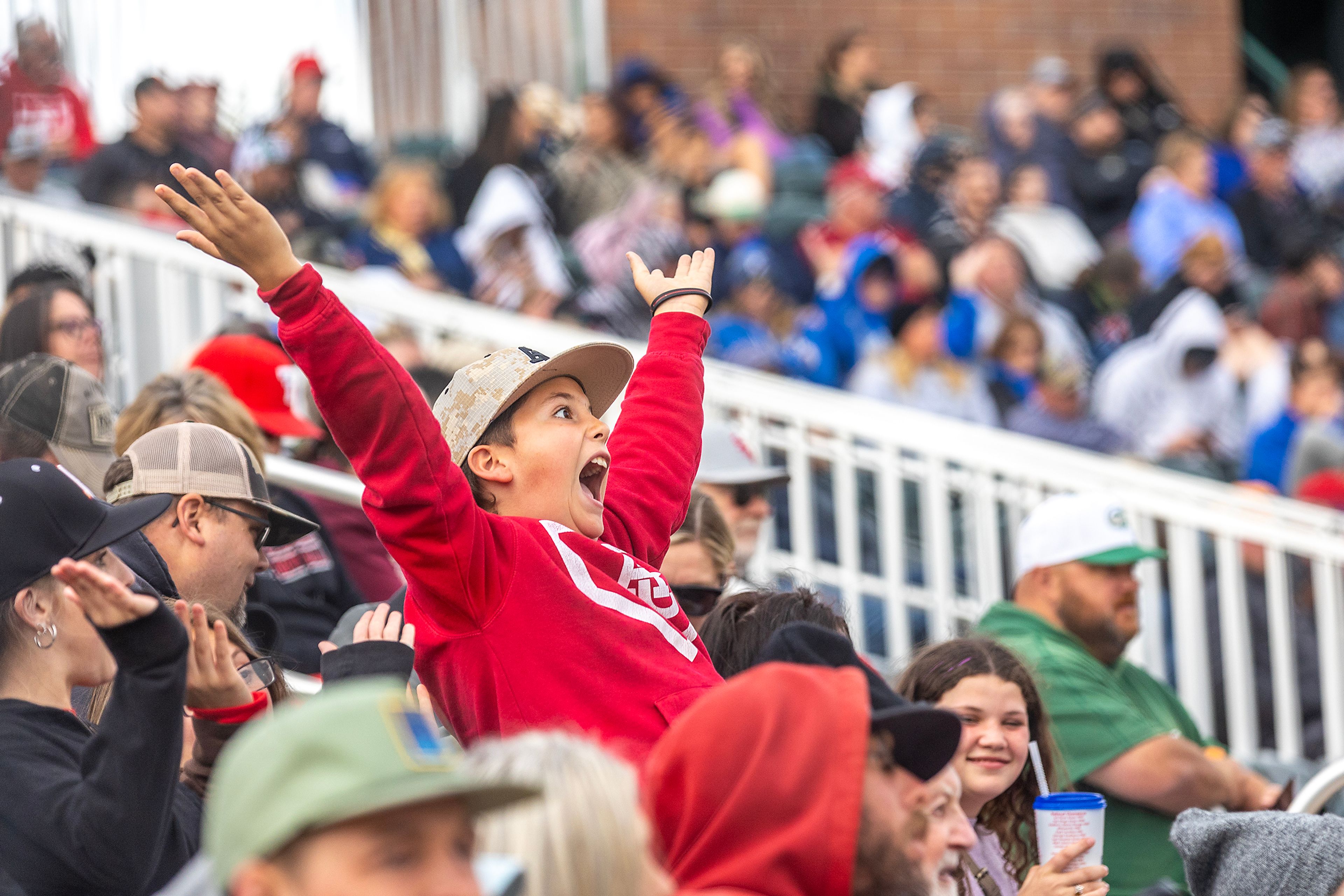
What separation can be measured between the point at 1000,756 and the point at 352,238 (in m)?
6.03

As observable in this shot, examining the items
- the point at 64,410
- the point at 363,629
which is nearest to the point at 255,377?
the point at 64,410

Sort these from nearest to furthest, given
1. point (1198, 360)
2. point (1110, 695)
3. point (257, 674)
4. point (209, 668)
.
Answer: point (209, 668) < point (257, 674) < point (1110, 695) < point (1198, 360)

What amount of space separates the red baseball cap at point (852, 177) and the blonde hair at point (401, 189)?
2679 mm

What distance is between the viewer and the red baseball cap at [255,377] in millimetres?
5375

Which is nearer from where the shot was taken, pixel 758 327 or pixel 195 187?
pixel 195 187

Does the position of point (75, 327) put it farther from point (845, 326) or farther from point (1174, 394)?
point (1174, 394)

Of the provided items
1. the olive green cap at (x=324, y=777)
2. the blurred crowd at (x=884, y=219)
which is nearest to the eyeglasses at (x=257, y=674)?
the olive green cap at (x=324, y=777)

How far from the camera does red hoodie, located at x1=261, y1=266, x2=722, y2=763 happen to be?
9.28 ft

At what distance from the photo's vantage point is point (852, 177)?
11617mm

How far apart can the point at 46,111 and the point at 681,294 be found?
21.5 ft

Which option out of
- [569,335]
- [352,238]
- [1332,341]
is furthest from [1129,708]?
[1332,341]

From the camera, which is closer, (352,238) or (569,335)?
(569,335)

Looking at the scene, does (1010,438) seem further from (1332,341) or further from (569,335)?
(1332,341)

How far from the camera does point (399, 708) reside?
188cm
